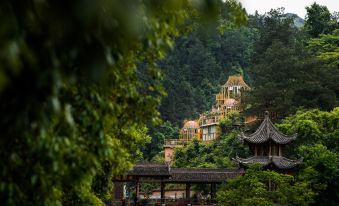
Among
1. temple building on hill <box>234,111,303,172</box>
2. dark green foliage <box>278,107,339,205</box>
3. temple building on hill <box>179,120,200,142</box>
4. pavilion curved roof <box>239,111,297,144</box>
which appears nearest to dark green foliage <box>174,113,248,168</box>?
temple building on hill <box>234,111,303,172</box>

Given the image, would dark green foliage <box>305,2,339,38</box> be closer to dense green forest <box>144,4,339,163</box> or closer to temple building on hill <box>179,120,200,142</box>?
dense green forest <box>144,4,339,163</box>

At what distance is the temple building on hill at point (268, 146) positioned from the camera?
32781 millimetres

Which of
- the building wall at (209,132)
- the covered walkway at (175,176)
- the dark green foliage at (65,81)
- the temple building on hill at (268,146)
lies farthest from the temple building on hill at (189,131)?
the dark green foliage at (65,81)

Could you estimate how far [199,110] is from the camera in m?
83.8

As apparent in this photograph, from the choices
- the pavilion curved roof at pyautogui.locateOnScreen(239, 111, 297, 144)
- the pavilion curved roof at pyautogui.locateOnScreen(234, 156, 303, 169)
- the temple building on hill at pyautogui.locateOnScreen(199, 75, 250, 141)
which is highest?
the temple building on hill at pyautogui.locateOnScreen(199, 75, 250, 141)

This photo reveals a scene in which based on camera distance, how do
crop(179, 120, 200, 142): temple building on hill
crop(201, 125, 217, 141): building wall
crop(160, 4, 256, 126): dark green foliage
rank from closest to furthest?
crop(201, 125, 217, 141): building wall → crop(179, 120, 200, 142): temple building on hill → crop(160, 4, 256, 126): dark green foliage

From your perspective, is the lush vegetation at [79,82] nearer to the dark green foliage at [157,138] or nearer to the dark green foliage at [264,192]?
the dark green foliage at [264,192]

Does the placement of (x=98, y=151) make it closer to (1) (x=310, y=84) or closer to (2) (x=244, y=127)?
(1) (x=310, y=84)

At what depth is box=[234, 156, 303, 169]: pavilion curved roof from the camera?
3167 centimetres

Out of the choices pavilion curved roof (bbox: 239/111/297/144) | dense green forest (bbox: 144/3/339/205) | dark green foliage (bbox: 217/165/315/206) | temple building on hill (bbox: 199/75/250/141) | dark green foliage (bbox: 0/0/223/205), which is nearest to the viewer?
dark green foliage (bbox: 0/0/223/205)

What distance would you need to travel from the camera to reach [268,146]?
34562 mm

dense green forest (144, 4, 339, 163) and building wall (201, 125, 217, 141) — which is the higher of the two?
dense green forest (144, 4, 339, 163)

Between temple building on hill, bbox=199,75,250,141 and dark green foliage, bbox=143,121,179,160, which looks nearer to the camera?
temple building on hill, bbox=199,75,250,141

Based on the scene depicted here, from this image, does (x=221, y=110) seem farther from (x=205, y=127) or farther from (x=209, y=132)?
(x=209, y=132)
